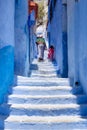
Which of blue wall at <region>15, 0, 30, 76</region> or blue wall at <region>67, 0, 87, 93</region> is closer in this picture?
blue wall at <region>67, 0, 87, 93</region>

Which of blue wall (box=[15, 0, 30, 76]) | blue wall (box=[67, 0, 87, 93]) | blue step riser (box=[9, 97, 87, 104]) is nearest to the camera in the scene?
blue step riser (box=[9, 97, 87, 104])

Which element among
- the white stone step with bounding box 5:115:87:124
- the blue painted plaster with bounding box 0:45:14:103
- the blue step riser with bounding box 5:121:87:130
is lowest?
the blue step riser with bounding box 5:121:87:130

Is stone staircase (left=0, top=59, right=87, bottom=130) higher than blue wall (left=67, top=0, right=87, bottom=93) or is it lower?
lower

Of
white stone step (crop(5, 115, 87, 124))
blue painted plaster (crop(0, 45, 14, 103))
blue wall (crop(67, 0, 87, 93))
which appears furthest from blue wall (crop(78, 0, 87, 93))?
blue painted plaster (crop(0, 45, 14, 103))

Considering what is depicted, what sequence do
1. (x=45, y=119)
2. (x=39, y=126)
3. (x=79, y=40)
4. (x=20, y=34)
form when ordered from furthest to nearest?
(x=20, y=34)
(x=79, y=40)
(x=45, y=119)
(x=39, y=126)

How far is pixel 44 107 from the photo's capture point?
577 centimetres

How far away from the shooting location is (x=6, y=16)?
6.64 meters

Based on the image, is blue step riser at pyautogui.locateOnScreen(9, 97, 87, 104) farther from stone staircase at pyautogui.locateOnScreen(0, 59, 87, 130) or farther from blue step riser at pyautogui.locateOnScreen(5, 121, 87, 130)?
blue step riser at pyautogui.locateOnScreen(5, 121, 87, 130)

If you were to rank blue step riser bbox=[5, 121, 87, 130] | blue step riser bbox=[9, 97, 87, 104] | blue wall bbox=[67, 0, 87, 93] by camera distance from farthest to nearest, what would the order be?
blue wall bbox=[67, 0, 87, 93]
blue step riser bbox=[9, 97, 87, 104]
blue step riser bbox=[5, 121, 87, 130]

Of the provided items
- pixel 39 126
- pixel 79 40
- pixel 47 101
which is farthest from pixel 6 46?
pixel 39 126

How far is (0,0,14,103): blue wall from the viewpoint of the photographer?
6.32 meters

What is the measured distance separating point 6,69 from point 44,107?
1518 mm

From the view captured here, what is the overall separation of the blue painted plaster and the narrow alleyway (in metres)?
0.20

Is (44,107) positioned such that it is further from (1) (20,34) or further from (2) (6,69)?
(1) (20,34)
